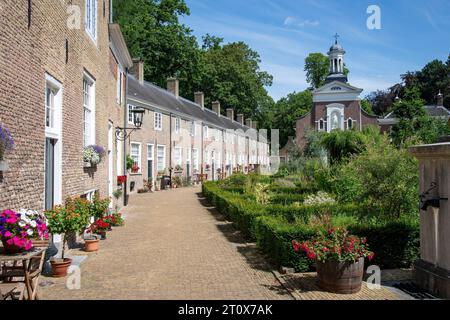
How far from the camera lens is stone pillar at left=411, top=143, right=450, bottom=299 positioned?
6.20 metres

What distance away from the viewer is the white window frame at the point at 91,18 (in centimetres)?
1146

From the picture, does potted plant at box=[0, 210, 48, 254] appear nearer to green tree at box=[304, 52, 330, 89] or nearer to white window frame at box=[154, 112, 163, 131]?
white window frame at box=[154, 112, 163, 131]

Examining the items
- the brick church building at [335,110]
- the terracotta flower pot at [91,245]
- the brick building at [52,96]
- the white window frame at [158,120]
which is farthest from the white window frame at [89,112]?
the brick church building at [335,110]

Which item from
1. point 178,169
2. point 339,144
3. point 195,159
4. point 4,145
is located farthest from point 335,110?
point 4,145

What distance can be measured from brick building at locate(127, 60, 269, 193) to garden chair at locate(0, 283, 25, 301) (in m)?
17.7

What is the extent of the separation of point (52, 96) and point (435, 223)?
7844 millimetres

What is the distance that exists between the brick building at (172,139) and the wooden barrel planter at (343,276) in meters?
18.0

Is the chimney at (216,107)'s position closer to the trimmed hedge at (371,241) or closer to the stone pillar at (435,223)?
the trimmed hedge at (371,241)

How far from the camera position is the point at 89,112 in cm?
1205

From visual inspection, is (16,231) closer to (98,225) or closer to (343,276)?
(343,276)

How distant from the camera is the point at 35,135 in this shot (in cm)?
746

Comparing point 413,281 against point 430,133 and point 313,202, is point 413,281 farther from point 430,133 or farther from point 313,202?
point 430,133

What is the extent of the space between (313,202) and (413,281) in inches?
223
